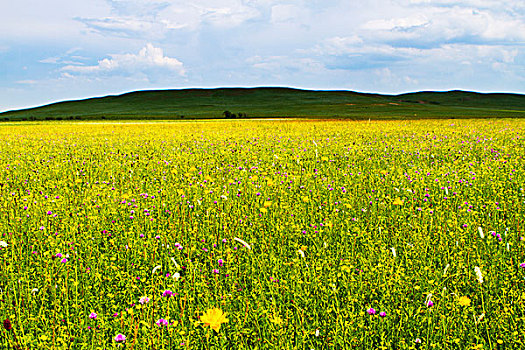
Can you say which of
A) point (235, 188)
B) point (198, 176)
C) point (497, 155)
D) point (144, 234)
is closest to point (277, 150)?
point (198, 176)

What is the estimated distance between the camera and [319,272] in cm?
404

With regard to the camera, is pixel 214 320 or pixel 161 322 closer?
pixel 214 320

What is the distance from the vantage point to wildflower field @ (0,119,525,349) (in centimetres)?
311

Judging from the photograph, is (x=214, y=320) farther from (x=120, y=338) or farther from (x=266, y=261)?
(x=266, y=261)

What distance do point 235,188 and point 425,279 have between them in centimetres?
406

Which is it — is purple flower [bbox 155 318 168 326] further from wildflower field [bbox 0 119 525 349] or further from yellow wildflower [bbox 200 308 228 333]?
yellow wildflower [bbox 200 308 228 333]

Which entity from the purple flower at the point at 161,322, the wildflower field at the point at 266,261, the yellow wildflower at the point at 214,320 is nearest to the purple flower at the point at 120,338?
the wildflower field at the point at 266,261

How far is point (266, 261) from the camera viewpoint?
4316mm

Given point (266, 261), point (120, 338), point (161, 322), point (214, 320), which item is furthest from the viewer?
point (266, 261)

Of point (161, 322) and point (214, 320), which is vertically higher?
point (214, 320)

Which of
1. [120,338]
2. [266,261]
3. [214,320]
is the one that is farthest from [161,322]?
[266,261]

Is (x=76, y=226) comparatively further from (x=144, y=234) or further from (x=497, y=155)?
(x=497, y=155)

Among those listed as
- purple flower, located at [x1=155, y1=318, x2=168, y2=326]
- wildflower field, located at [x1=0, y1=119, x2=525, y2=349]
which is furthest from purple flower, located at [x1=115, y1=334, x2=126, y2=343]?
purple flower, located at [x1=155, y1=318, x2=168, y2=326]

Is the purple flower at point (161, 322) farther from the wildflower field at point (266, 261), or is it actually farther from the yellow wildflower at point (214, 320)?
the yellow wildflower at point (214, 320)
